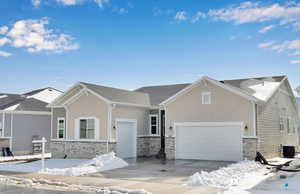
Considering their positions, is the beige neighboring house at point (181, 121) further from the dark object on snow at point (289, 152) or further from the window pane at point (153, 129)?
the dark object on snow at point (289, 152)

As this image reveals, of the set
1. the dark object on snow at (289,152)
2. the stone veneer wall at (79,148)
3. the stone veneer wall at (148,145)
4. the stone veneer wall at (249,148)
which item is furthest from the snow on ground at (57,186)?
the dark object on snow at (289,152)

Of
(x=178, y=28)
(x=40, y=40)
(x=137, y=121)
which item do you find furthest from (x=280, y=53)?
(x=40, y=40)

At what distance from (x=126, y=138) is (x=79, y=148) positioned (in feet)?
9.24

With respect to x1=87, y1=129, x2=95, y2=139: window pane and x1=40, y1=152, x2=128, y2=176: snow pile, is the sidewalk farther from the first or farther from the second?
x1=87, y1=129, x2=95, y2=139: window pane

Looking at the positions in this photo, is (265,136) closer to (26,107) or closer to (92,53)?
(92,53)

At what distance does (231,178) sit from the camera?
1116 cm

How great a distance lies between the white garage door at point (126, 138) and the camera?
1891 centimetres

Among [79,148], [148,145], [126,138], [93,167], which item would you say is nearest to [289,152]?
[148,145]

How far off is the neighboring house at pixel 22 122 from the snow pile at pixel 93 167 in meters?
9.78

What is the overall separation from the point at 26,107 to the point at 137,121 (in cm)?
878

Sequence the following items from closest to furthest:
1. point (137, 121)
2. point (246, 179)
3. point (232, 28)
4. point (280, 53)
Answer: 1. point (246, 179)
2. point (232, 28)
3. point (280, 53)
4. point (137, 121)

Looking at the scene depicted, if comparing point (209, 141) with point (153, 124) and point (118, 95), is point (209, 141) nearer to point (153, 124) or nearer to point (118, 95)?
point (153, 124)

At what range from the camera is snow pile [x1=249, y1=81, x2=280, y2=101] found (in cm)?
1748

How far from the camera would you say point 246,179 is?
36.9 ft
